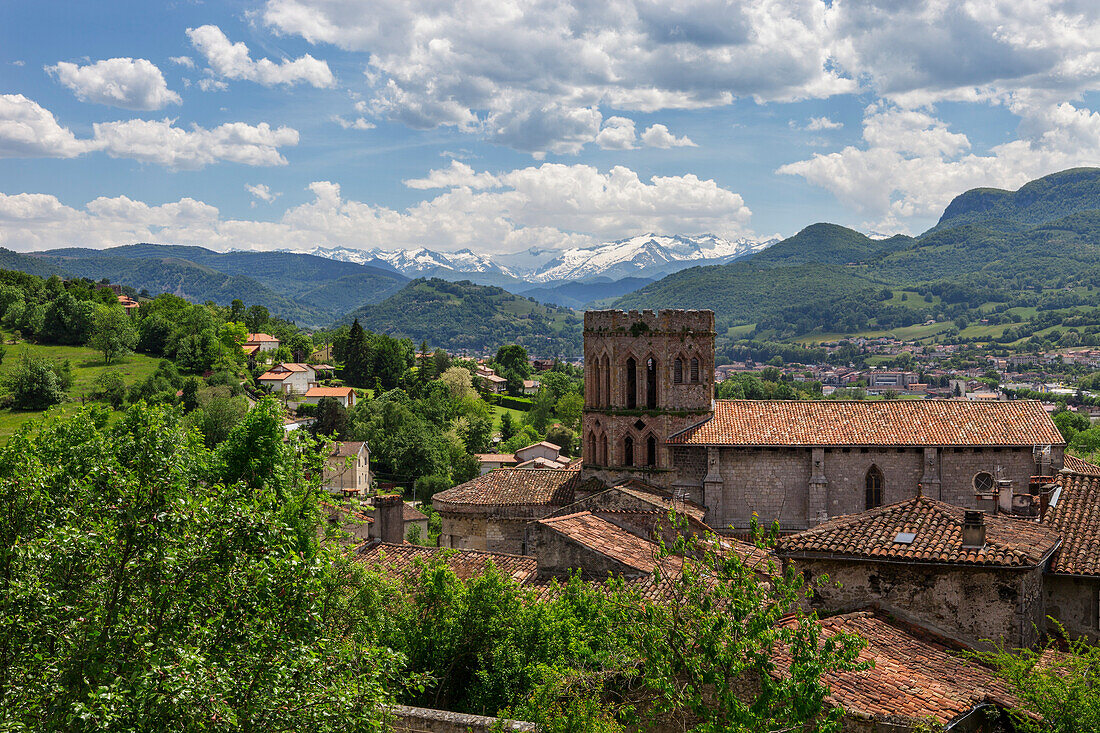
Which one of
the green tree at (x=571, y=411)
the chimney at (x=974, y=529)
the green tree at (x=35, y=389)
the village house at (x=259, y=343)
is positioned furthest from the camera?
the village house at (x=259, y=343)

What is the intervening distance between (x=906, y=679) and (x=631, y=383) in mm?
29859

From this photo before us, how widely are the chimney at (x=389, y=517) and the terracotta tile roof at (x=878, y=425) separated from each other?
13.4 meters

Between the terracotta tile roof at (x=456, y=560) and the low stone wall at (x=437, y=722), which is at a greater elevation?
the low stone wall at (x=437, y=722)

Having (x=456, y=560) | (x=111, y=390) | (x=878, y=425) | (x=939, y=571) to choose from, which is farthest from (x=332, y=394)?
(x=939, y=571)

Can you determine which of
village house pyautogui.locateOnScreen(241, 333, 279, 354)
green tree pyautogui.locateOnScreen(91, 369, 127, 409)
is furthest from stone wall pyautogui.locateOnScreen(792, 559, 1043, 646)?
village house pyautogui.locateOnScreen(241, 333, 279, 354)

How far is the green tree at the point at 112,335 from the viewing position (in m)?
129

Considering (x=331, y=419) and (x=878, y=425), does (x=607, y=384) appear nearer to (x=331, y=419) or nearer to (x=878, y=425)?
(x=878, y=425)

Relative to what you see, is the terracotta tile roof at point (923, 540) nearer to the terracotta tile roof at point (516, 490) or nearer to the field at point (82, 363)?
the terracotta tile roof at point (516, 490)

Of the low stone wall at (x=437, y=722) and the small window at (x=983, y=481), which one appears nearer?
the low stone wall at (x=437, y=722)

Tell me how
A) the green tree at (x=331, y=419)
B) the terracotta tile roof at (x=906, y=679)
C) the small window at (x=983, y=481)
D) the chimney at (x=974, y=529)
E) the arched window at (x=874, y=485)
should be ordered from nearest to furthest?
the terracotta tile roof at (x=906, y=679) < the chimney at (x=974, y=529) < the small window at (x=983, y=481) < the arched window at (x=874, y=485) < the green tree at (x=331, y=419)

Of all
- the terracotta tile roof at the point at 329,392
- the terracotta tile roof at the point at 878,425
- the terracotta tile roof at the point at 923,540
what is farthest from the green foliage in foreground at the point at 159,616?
the terracotta tile roof at the point at 329,392

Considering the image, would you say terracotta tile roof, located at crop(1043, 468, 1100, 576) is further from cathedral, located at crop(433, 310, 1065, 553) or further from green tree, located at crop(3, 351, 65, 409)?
green tree, located at crop(3, 351, 65, 409)

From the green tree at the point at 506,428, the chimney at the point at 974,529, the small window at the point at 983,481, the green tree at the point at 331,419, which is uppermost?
the chimney at the point at 974,529

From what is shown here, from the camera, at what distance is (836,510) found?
4134 cm
